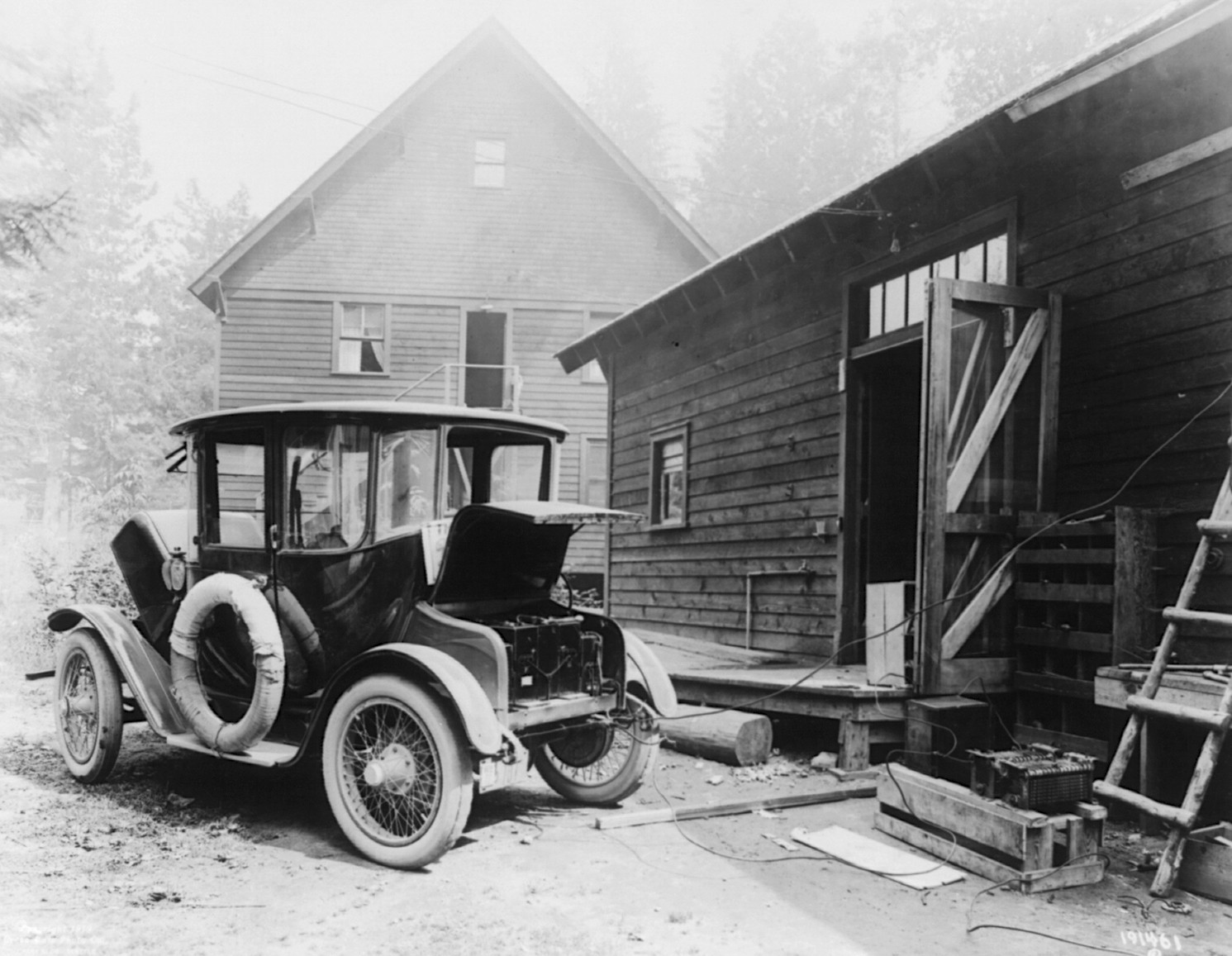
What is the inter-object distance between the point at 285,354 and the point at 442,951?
699 inches

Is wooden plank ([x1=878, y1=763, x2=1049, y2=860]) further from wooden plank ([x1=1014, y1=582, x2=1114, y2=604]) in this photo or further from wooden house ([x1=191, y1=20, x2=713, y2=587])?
wooden house ([x1=191, y1=20, x2=713, y2=587])

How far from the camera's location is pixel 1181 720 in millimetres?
3947

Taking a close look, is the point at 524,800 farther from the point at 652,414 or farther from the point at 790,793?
the point at 652,414

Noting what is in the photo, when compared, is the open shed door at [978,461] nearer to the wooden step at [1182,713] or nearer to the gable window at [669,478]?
the wooden step at [1182,713]

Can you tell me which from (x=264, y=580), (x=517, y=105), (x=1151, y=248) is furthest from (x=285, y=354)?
(x=1151, y=248)

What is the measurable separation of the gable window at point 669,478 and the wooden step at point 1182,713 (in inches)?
277

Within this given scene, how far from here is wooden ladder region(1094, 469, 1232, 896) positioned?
3768 mm

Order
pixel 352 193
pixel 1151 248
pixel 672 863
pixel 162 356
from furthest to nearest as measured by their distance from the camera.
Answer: pixel 162 356
pixel 352 193
pixel 1151 248
pixel 672 863

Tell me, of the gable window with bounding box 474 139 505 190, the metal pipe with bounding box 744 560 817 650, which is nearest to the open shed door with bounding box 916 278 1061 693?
→ the metal pipe with bounding box 744 560 817 650

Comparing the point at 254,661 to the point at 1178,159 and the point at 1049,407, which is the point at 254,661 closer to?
the point at 1049,407

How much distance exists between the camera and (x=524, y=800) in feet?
18.2

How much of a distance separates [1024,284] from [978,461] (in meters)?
1.38

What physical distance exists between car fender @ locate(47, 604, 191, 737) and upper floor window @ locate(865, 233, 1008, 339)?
17.0 ft

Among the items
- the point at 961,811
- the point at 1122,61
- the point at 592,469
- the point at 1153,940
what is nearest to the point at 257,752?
the point at 961,811
